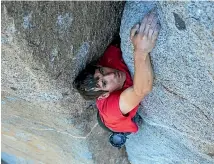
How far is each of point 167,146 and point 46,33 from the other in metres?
0.96

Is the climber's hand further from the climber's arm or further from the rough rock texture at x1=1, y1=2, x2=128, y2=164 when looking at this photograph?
the rough rock texture at x1=1, y1=2, x2=128, y2=164

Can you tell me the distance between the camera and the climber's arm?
3.90 ft

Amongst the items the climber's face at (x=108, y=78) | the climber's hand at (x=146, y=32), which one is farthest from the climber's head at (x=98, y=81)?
the climber's hand at (x=146, y=32)

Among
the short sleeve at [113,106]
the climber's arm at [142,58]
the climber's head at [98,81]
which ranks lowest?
the short sleeve at [113,106]

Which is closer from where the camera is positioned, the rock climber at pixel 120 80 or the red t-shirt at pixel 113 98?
the rock climber at pixel 120 80

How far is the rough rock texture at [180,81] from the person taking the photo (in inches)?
43.4

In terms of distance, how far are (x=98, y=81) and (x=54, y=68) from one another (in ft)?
0.72

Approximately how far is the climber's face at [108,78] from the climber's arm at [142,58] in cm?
5

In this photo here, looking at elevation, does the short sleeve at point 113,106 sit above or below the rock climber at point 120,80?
below

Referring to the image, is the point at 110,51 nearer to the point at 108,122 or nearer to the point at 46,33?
the point at 108,122

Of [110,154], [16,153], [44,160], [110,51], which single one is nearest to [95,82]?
[110,51]

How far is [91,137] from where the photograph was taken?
1777mm

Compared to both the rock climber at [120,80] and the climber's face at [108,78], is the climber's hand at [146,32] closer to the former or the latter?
the rock climber at [120,80]

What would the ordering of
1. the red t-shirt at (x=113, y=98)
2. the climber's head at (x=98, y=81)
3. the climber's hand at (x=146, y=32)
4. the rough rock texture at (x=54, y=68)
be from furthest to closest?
the red t-shirt at (x=113, y=98)
the climber's head at (x=98, y=81)
the climber's hand at (x=146, y=32)
the rough rock texture at (x=54, y=68)
